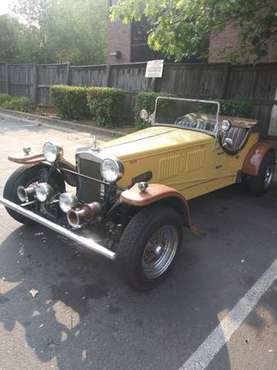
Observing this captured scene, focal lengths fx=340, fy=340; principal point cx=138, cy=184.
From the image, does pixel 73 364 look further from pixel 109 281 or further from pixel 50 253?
pixel 50 253

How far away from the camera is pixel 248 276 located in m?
3.43

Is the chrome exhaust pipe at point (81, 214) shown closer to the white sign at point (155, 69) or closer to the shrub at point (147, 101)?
the shrub at point (147, 101)

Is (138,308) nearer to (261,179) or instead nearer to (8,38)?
(261,179)

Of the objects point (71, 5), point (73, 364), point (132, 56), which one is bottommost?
point (73, 364)

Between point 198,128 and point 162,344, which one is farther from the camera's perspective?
point 198,128

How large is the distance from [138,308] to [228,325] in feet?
2.45

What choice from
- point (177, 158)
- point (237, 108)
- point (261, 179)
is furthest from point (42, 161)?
point (237, 108)

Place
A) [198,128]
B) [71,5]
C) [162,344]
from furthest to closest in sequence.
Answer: [71,5], [198,128], [162,344]

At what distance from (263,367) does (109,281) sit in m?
1.49

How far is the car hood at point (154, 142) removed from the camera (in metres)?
3.71

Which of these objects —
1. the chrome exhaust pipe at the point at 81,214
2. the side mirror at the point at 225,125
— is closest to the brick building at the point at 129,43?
the side mirror at the point at 225,125

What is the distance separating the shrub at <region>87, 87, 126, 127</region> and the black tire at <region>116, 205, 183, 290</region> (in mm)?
8132

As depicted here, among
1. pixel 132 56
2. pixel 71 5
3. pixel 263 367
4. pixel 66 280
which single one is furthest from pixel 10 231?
pixel 71 5

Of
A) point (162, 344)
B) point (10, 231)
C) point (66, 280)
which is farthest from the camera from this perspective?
point (10, 231)
